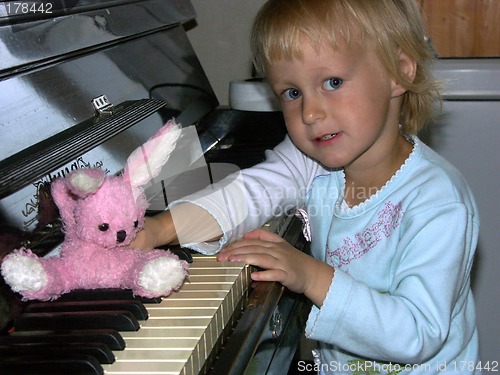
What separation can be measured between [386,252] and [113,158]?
1.44 ft

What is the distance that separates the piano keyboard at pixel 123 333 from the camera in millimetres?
624

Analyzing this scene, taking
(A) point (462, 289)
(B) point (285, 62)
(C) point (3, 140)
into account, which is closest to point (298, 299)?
(A) point (462, 289)

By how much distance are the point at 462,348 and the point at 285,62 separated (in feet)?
1.76

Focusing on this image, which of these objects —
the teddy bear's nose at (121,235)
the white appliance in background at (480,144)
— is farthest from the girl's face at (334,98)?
the white appliance in background at (480,144)

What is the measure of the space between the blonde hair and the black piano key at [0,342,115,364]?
549 mm

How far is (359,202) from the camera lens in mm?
1202

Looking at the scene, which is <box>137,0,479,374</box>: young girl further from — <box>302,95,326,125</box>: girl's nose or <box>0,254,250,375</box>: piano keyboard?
<box>0,254,250,375</box>: piano keyboard

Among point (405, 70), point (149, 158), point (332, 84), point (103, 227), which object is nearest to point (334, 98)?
point (332, 84)

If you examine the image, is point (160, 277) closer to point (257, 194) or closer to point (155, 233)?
point (155, 233)

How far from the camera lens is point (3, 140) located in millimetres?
887

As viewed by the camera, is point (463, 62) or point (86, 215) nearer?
point (86, 215)

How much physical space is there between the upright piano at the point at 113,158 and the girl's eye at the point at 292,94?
195 mm

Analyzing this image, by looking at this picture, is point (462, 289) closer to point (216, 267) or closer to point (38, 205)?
point (216, 267)

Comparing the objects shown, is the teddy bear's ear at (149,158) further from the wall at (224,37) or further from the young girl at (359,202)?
the wall at (224,37)
